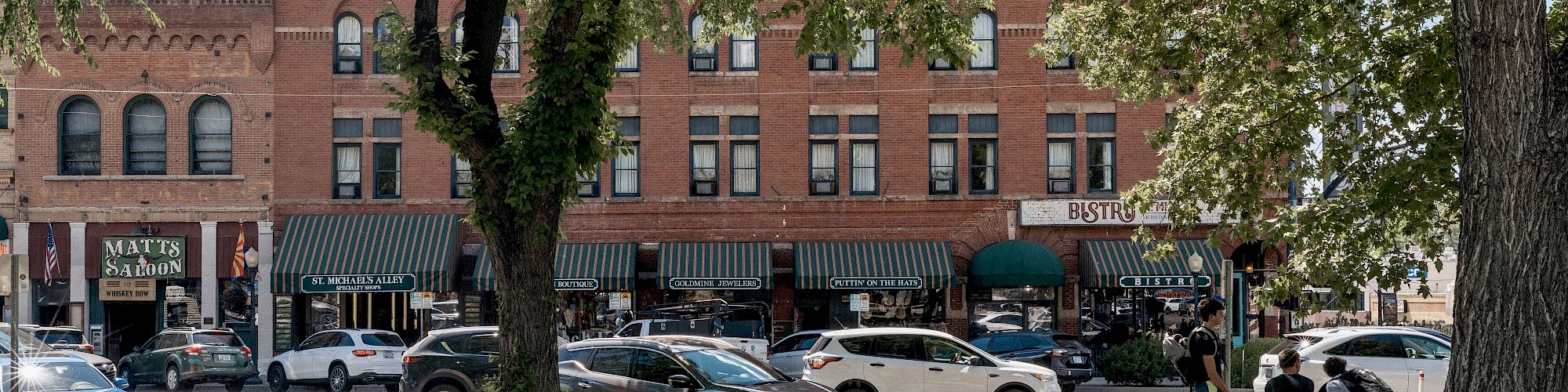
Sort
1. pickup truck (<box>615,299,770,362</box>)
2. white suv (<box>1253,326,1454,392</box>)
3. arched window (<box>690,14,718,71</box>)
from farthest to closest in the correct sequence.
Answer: arched window (<box>690,14,718,71</box>)
pickup truck (<box>615,299,770,362</box>)
white suv (<box>1253,326,1454,392</box>)

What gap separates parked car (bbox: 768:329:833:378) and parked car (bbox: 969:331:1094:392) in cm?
339

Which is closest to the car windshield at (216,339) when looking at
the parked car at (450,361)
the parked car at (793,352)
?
the parked car at (450,361)

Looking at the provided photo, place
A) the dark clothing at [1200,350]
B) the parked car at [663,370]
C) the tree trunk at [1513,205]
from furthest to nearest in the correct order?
1. the parked car at [663,370]
2. the dark clothing at [1200,350]
3. the tree trunk at [1513,205]

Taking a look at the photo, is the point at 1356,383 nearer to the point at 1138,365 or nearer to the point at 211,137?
the point at 1138,365

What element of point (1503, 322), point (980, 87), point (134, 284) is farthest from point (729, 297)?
point (1503, 322)

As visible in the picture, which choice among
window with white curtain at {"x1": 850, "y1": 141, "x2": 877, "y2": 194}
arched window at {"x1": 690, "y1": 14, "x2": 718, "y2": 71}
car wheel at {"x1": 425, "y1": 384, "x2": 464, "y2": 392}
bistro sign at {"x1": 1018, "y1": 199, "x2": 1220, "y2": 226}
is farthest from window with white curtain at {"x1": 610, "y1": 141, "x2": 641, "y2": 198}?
car wheel at {"x1": 425, "y1": 384, "x2": 464, "y2": 392}

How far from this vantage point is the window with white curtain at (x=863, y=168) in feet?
102

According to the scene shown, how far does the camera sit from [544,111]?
12.6 m

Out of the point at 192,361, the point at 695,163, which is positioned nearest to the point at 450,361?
the point at 192,361

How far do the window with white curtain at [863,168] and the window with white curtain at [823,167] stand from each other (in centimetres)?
42

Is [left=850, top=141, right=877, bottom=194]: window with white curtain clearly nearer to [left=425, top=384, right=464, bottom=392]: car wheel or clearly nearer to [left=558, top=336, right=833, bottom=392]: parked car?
[left=425, top=384, right=464, bottom=392]: car wheel

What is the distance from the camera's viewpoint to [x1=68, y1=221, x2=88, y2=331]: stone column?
30.5m

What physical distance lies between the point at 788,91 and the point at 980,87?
4250 millimetres

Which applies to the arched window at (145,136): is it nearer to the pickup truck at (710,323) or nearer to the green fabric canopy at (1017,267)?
the pickup truck at (710,323)
